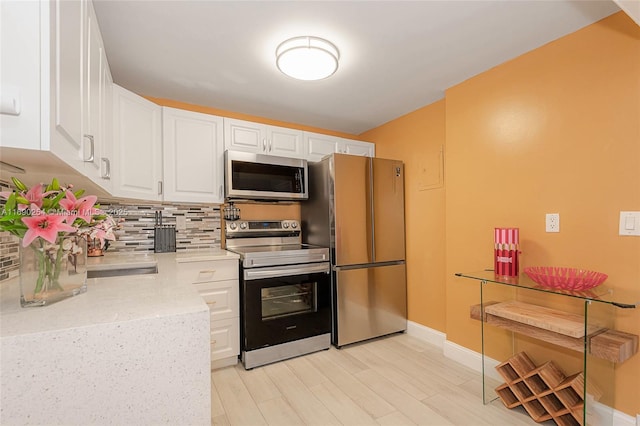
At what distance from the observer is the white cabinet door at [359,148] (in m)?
3.40

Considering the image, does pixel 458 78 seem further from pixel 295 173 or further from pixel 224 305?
pixel 224 305

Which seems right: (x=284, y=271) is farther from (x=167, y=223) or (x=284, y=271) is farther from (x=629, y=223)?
(x=629, y=223)

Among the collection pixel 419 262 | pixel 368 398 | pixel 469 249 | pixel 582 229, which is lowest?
pixel 368 398

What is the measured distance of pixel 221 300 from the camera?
2.39 meters

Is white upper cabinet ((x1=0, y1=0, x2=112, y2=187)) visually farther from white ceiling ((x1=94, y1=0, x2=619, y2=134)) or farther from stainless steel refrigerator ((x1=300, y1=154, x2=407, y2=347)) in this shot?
stainless steel refrigerator ((x1=300, y1=154, x2=407, y2=347))

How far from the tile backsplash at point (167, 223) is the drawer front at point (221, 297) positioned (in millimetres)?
627

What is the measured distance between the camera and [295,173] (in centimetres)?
299

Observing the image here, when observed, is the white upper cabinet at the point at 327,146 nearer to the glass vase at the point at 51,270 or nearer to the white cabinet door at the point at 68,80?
the white cabinet door at the point at 68,80

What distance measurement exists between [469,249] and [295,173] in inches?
66.8

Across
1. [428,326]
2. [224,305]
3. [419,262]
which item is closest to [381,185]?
[419,262]

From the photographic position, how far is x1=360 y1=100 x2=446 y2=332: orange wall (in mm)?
2812

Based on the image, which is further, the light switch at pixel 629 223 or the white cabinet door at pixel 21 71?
the light switch at pixel 629 223

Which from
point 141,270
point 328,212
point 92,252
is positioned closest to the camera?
point 141,270

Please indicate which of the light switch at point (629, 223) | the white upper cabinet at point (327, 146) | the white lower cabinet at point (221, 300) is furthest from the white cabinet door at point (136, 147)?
the light switch at point (629, 223)
